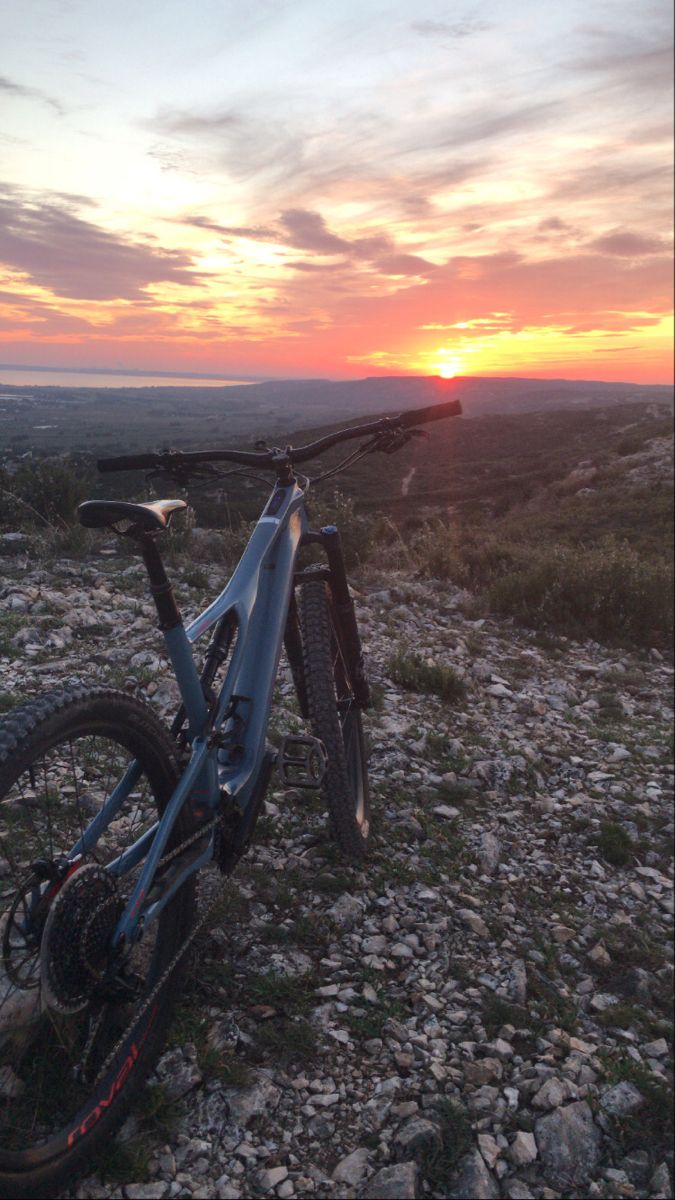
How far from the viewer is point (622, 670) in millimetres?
7414

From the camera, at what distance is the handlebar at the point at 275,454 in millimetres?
3076

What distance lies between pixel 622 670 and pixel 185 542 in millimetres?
5469

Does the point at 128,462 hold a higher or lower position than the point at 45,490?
higher

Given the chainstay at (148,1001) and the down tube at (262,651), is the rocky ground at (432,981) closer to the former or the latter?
the chainstay at (148,1001)

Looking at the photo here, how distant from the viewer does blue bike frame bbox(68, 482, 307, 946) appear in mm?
2342

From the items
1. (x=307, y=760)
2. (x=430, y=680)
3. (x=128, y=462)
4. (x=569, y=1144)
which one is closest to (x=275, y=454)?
(x=128, y=462)

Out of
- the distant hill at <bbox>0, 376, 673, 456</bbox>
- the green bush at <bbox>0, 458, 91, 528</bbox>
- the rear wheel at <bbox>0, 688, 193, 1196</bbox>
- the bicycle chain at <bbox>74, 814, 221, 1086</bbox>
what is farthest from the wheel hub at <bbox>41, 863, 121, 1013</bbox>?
the green bush at <bbox>0, 458, 91, 528</bbox>

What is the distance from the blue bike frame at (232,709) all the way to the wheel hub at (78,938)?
0.21ft

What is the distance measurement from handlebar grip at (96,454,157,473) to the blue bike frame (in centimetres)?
54

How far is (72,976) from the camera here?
208 centimetres

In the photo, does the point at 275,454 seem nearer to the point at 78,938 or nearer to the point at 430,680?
the point at 78,938

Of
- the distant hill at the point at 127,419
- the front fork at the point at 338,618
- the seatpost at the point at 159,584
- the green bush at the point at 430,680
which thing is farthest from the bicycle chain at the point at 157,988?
the green bush at the point at 430,680

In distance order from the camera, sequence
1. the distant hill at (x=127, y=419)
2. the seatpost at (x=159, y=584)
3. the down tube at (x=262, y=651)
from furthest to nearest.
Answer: the distant hill at (x=127, y=419) < the down tube at (x=262, y=651) < the seatpost at (x=159, y=584)

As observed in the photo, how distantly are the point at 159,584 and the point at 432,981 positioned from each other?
2.11m
